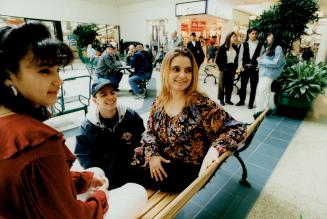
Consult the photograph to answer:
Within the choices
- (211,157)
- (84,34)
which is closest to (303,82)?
(211,157)

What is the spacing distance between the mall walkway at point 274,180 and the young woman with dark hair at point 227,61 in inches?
60.7

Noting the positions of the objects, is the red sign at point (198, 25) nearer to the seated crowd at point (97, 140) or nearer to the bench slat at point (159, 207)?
the seated crowd at point (97, 140)

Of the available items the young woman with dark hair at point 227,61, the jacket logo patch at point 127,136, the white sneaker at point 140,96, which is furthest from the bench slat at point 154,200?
the white sneaker at point 140,96

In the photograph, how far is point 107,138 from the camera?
7.14 ft

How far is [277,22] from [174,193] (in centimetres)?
596

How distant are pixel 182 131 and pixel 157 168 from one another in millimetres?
361

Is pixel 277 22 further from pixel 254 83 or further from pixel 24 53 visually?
pixel 24 53

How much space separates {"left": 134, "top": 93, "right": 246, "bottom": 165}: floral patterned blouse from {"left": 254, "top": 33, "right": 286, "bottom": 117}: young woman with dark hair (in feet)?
10.7

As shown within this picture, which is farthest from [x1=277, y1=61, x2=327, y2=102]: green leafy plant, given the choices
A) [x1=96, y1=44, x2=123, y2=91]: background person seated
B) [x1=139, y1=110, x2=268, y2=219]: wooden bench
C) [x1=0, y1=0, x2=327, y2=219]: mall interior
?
[x1=96, y1=44, x2=123, y2=91]: background person seated

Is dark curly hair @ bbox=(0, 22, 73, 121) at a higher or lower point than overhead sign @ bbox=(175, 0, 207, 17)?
lower

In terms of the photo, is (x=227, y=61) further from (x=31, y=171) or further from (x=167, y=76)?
(x=31, y=171)

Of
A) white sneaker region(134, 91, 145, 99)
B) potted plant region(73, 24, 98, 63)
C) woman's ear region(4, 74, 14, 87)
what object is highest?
potted plant region(73, 24, 98, 63)

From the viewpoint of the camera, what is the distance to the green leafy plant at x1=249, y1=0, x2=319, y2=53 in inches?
220

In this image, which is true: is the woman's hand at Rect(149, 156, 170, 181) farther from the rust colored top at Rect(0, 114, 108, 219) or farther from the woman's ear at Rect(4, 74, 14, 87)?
the woman's ear at Rect(4, 74, 14, 87)
